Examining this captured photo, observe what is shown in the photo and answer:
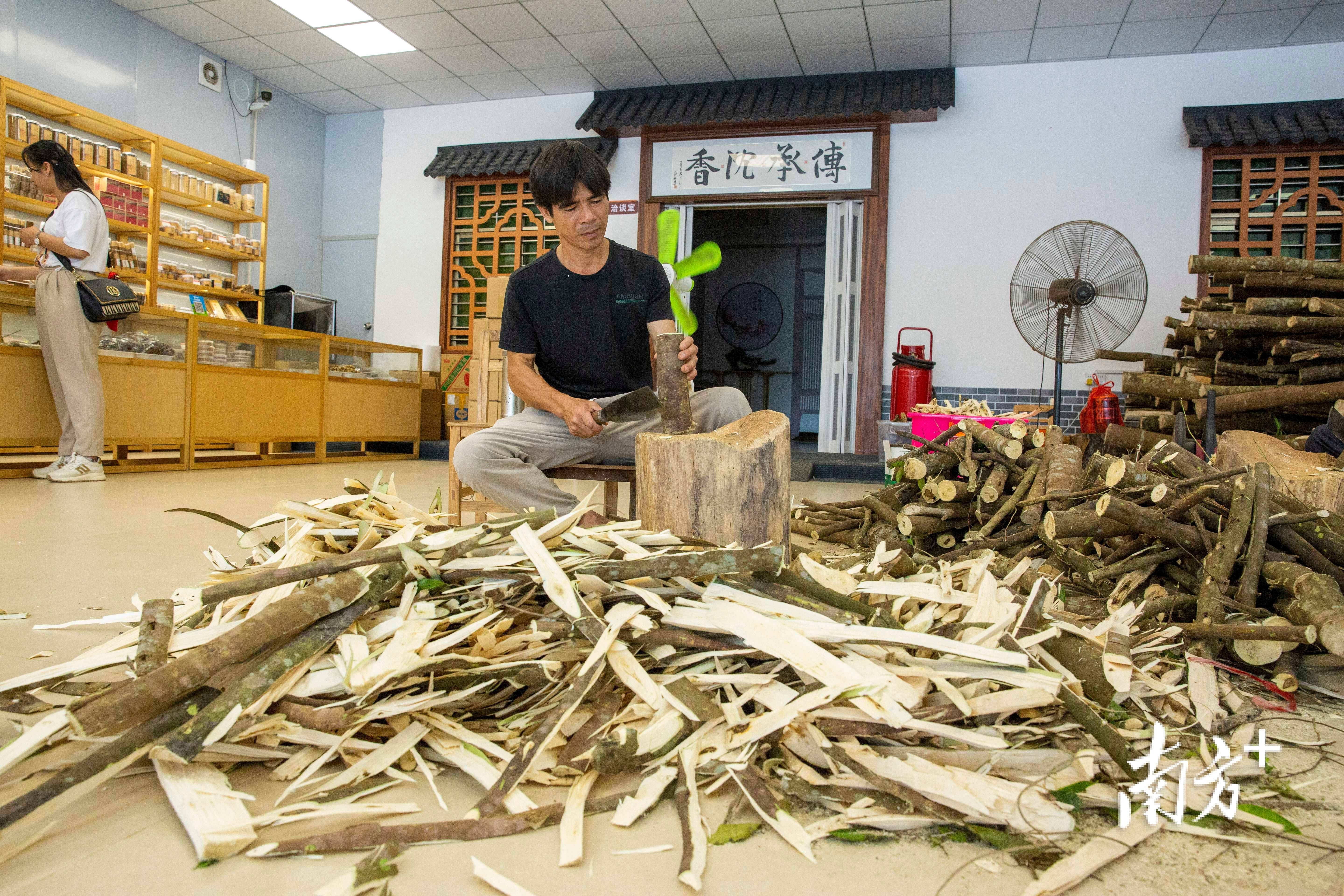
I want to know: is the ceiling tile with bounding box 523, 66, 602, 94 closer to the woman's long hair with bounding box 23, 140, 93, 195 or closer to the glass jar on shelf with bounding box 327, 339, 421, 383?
the glass jar on shelf with bounding box 327, 339, 421, 383

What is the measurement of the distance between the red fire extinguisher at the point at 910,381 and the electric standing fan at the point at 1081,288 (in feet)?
4.66

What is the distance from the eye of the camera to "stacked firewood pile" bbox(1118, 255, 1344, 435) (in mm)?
3512

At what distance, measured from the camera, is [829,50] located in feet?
23.1

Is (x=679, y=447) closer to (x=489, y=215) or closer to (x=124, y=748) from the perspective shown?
(x=124, y=748)

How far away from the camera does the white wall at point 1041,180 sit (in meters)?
6.79

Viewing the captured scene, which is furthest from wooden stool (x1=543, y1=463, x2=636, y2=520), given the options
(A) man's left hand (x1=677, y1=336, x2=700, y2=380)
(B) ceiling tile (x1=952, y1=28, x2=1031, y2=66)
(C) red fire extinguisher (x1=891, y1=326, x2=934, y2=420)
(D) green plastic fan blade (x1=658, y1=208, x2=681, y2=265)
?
(B) ceiling tile (x1=952, y1=28, x2=1031, y2=66)

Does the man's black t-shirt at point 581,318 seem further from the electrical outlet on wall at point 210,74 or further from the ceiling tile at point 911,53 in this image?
the electrical outlet on wall at point 210,74

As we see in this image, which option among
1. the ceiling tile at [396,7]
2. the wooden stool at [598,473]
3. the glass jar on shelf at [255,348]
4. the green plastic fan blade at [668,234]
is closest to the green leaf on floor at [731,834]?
the wooden stool at [598,473]

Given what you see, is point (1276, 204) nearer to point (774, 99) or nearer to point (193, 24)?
point (774, 99)

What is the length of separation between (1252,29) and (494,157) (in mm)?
6728

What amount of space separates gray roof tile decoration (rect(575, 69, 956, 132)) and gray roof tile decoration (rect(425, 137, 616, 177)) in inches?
10.4

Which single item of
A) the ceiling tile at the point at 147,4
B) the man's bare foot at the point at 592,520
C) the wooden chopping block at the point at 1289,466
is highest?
the ceiling tile at the point at 147,4

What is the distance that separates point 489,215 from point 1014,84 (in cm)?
522

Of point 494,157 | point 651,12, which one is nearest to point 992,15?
point 651,12
